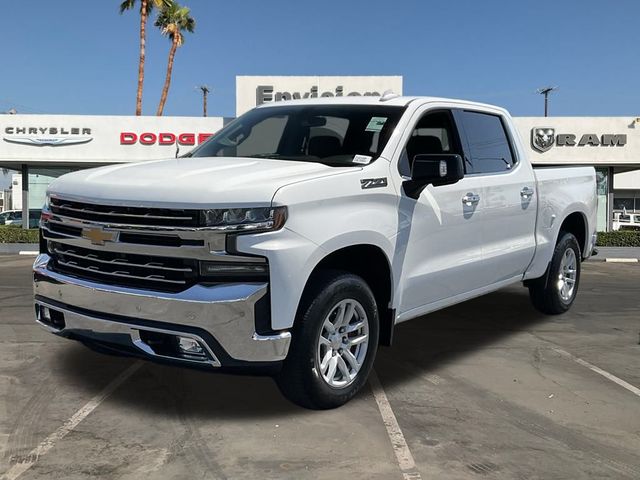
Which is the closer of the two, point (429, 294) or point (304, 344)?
point (304, 344)

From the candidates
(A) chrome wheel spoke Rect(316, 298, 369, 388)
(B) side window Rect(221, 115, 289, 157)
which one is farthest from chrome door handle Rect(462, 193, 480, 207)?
(B) side window Rect(221, 115, 289, 157)

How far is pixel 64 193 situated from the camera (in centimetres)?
385

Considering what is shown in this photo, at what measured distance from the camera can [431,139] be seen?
192 inches

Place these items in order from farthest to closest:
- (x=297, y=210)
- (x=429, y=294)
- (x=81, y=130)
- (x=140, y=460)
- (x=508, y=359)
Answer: (x=81, y=130) → (x=508, y=359) → (x=429, y=294) → (x=297, y=210) → (x=140, y=460)

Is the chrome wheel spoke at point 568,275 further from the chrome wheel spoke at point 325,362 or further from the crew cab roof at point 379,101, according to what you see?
the chrome wheel spoke at point 325,362

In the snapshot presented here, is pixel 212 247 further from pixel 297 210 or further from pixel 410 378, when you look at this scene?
pixel 410 378

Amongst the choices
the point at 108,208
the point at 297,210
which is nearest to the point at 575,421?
the point at 297,210

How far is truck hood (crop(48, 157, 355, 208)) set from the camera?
334 centimetres

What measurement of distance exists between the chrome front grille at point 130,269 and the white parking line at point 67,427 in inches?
33.9

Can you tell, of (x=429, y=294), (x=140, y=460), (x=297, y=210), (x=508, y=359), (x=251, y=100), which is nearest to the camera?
(x=140, y=460)

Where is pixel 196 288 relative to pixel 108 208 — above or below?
below

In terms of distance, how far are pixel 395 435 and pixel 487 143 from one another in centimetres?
303

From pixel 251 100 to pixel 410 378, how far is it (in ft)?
57.8

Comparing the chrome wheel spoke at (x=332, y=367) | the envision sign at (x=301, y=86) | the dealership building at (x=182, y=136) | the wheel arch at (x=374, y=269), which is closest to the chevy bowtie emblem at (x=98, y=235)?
the wheel arch at (x=374, y=269)
